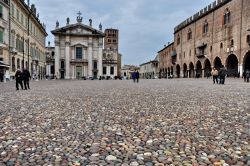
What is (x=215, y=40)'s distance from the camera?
158 ft

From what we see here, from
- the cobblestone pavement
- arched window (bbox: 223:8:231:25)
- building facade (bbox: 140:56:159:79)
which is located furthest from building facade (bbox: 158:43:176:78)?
the cobblestone pavement

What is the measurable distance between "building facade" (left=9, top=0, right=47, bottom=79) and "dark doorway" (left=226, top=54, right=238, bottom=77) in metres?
31.9

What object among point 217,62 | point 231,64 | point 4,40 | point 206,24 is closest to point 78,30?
point 206,24

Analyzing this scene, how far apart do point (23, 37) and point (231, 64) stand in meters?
33.6

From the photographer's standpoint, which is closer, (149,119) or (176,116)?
(149,119)

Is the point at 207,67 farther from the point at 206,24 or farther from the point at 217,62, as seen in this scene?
the point at 206,24

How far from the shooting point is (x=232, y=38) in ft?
139

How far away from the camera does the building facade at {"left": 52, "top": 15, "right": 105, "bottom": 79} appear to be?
252 feet

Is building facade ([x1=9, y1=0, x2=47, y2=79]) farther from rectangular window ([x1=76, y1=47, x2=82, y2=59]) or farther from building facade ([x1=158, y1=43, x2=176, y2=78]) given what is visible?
building facade ([x1=158, y1=43, x2=176, y2=78])

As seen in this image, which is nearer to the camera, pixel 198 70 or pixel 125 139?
pixel 125 139

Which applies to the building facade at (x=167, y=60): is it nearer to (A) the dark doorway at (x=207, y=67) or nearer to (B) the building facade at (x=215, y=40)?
(B) the building facade at (x=215, y=40)

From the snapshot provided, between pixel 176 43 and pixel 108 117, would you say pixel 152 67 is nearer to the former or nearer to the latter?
pixel 176 43

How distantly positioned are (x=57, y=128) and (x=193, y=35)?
5705cm

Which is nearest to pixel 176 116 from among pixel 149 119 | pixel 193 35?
pixel 149 119
